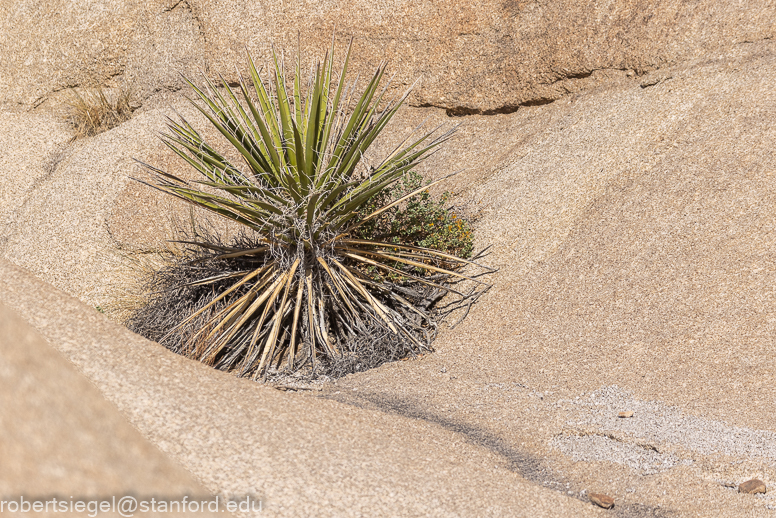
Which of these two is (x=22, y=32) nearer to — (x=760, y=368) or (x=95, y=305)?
(x=95, y=305)

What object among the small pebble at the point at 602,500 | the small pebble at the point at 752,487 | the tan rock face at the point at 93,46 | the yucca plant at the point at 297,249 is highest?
the tan rock face at the point at 93,46

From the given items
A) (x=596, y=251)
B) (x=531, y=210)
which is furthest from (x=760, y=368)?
(x=531, y=210)

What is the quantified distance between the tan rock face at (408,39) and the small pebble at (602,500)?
5.66 meters

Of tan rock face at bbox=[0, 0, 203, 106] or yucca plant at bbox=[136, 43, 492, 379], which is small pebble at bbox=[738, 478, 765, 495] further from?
tan rock face at bbox=[0, 0, 203, 106]

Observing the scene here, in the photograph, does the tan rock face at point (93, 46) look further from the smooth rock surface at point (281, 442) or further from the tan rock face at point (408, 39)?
the smooth rock surface at point (281, 442)

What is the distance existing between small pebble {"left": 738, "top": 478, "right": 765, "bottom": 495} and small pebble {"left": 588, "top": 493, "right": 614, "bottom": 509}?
0.59 metres

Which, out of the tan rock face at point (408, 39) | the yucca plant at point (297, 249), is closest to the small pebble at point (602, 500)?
the yucca plant at point (297, 249)

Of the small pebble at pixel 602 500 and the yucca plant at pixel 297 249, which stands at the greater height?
the yucca plant at pixel 297 249

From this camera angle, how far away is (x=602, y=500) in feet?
10.1

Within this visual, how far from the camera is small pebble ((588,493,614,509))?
306cm

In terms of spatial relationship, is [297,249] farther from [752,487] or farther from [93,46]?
[93,46]

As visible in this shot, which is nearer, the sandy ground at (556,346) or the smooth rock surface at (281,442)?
the smooth rock surface at (281,442)

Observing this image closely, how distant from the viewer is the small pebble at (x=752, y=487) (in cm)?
308

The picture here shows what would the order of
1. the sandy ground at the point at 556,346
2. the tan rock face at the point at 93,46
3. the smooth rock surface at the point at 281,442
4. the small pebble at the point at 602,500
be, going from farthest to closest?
1. the tan rock face at the point at 93,46
2. the small pebble at the point at 602,500
3. the sandy ground at the point at 556,346
4. the smooth rock surface at the point at 281,442
